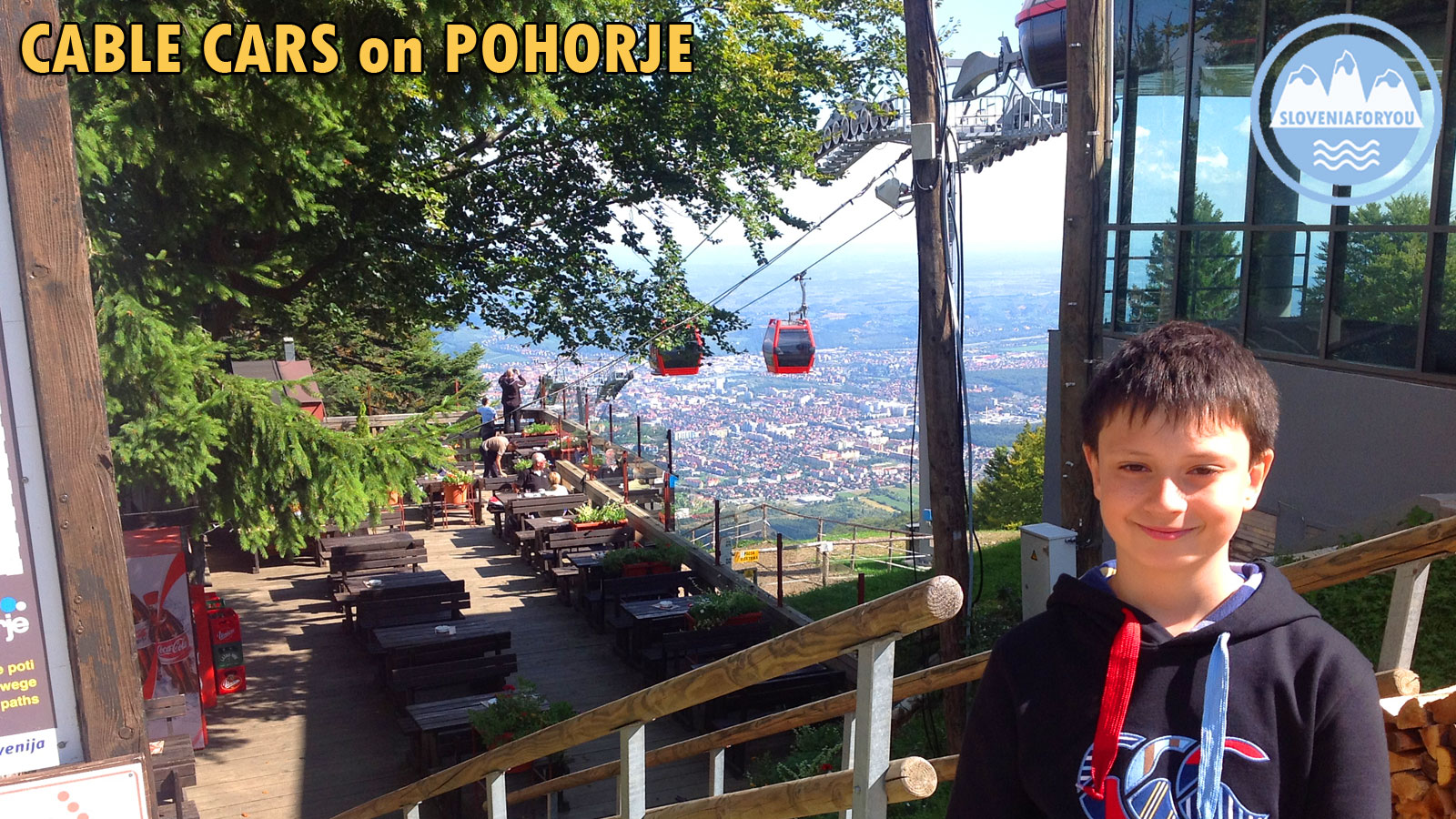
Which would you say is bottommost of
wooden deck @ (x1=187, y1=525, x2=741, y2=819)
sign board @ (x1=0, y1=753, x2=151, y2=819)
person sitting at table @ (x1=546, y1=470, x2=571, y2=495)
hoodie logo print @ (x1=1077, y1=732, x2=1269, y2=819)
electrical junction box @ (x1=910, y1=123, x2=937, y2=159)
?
wooden deck @ (x1=187, y1=525, x2=741, y2=819)

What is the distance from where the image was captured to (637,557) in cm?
1406

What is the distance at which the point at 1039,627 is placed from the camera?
1622mm

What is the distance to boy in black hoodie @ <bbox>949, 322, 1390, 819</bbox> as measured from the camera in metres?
1.45

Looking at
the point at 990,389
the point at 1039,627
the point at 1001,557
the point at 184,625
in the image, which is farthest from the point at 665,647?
the point at 990,389

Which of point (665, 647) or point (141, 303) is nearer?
point (141, 303)

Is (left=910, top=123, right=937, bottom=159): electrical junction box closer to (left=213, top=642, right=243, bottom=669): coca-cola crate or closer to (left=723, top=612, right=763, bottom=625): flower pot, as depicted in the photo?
(left=723, top=612, right=763, bottom=625): flower pot

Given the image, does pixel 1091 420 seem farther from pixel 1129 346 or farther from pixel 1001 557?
pixel 1001 557

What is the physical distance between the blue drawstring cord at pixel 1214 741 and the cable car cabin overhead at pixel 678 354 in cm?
1611

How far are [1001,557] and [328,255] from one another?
32.4 feet

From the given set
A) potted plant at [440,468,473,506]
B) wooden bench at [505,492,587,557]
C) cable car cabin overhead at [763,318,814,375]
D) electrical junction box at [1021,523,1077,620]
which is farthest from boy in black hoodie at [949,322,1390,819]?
cable car cabin overhead at [763,318,814,375]

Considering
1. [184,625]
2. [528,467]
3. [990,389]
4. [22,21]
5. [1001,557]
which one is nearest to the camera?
[22,21]

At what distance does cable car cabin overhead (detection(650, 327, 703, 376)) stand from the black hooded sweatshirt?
1601 cm

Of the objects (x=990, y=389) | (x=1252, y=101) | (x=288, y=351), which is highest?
(x=1252, y=101)

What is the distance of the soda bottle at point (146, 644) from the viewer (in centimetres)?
954
